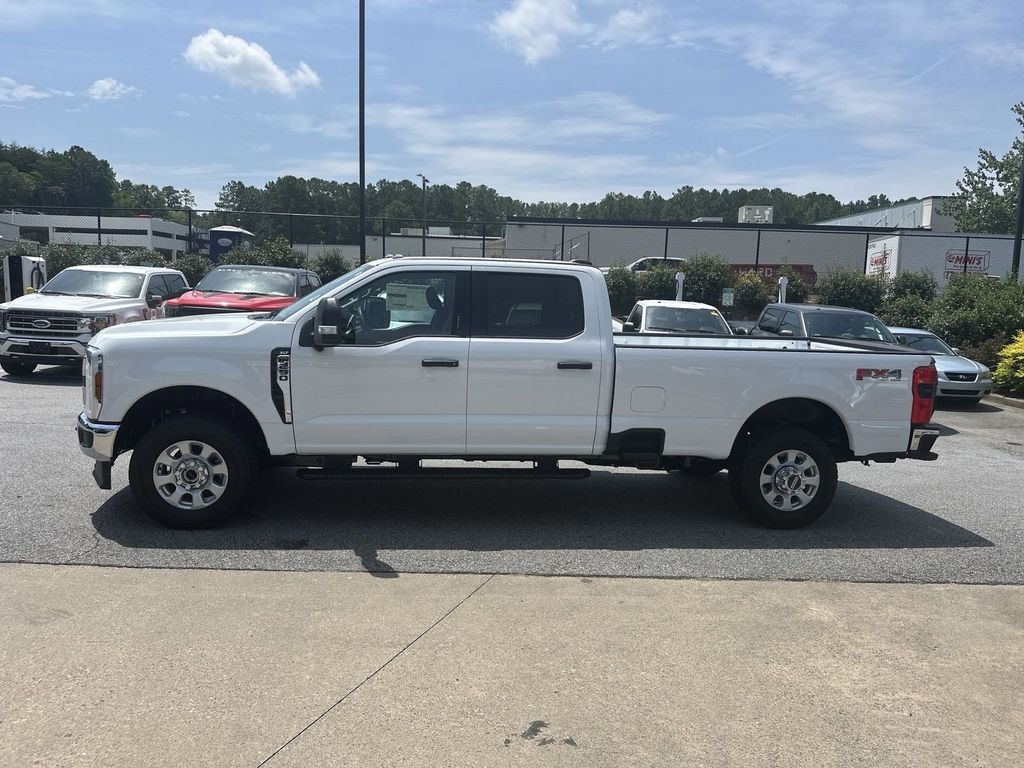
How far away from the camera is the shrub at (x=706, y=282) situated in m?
24.5

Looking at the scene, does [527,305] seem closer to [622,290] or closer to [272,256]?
[622,290]

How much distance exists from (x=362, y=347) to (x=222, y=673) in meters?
2.64

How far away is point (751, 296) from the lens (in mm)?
24531

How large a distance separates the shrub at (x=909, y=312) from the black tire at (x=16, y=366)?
19.6 m

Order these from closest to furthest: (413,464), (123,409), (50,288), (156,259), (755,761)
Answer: (755,761) < (123,409) < (413,464) < (50,288) < (156,259)

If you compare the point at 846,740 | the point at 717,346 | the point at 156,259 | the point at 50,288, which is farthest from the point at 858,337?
the point at 156,259

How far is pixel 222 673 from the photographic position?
3877 mm

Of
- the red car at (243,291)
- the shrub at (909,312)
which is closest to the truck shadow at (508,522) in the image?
the red car at (243,291)

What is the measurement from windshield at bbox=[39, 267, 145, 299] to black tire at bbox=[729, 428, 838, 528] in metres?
12.1

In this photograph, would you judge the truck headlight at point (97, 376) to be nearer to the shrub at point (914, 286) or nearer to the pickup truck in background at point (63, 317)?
the pickup truck in background at point (63, 317)

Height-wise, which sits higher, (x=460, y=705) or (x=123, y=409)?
(x=123, y=409)

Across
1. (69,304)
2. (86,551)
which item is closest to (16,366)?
(69,304)

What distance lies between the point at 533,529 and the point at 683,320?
25.1 ft

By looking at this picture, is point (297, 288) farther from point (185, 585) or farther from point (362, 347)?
point (185, 585)
